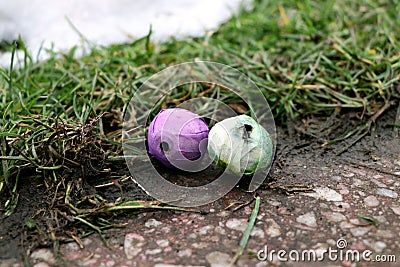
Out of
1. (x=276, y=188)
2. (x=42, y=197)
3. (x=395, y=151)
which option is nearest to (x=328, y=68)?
(x=395, y=151)

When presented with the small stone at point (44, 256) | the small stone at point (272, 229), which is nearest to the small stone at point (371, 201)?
the small stone at point (272, 229)

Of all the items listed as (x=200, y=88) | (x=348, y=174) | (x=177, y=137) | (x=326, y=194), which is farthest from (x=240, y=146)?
(x=200, y=88)

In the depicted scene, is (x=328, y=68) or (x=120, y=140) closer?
(x=120, y=140)

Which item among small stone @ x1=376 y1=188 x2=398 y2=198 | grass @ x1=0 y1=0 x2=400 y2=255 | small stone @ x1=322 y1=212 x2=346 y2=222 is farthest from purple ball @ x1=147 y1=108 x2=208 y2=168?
small stone @ x1=376 y1=188 x2=398 y2=198

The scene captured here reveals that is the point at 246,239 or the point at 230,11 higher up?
the point at 230,11

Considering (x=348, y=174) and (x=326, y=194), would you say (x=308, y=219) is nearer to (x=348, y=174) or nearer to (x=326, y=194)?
(x=326, y=194)

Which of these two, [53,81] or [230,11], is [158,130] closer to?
[53,81]

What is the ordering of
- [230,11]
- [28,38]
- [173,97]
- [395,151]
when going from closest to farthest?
[395,151]
[173,97]
[28,38]
[230,11]
